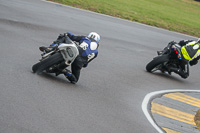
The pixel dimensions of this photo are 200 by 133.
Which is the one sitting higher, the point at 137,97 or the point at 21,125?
the point at 21,125

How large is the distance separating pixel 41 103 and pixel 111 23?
45.3 ft

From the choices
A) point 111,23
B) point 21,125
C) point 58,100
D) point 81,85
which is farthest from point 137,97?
point 111,23

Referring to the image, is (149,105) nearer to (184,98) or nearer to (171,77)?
(184,98)

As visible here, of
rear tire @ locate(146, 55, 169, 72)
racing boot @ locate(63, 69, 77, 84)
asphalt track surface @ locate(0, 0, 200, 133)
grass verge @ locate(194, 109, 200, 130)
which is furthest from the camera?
rear tire @ locate(146, 55, 169, 72)

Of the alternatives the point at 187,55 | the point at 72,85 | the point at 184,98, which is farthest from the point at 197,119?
the point at 187,55

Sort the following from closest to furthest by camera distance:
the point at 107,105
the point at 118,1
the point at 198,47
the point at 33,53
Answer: the point at 107,105, the point at 33,53, the point at 198,47, the point at 118,1

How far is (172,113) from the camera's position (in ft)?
29.2

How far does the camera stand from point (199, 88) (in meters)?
12.3

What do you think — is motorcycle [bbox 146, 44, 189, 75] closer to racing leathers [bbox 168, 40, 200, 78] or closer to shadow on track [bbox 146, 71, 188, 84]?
racing leathers [bbox 168, 40, 200, 78]

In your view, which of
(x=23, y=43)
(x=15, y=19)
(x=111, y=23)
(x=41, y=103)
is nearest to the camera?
(x=41, y=103)

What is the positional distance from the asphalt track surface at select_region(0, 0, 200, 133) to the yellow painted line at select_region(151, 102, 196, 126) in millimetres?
407

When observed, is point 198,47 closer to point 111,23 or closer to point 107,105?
point 107,105

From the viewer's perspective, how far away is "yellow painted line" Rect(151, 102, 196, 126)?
8617mm

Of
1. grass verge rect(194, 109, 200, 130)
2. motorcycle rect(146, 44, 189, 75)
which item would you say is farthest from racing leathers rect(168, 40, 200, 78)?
grass verge rect(194, 109, 200, 130)
